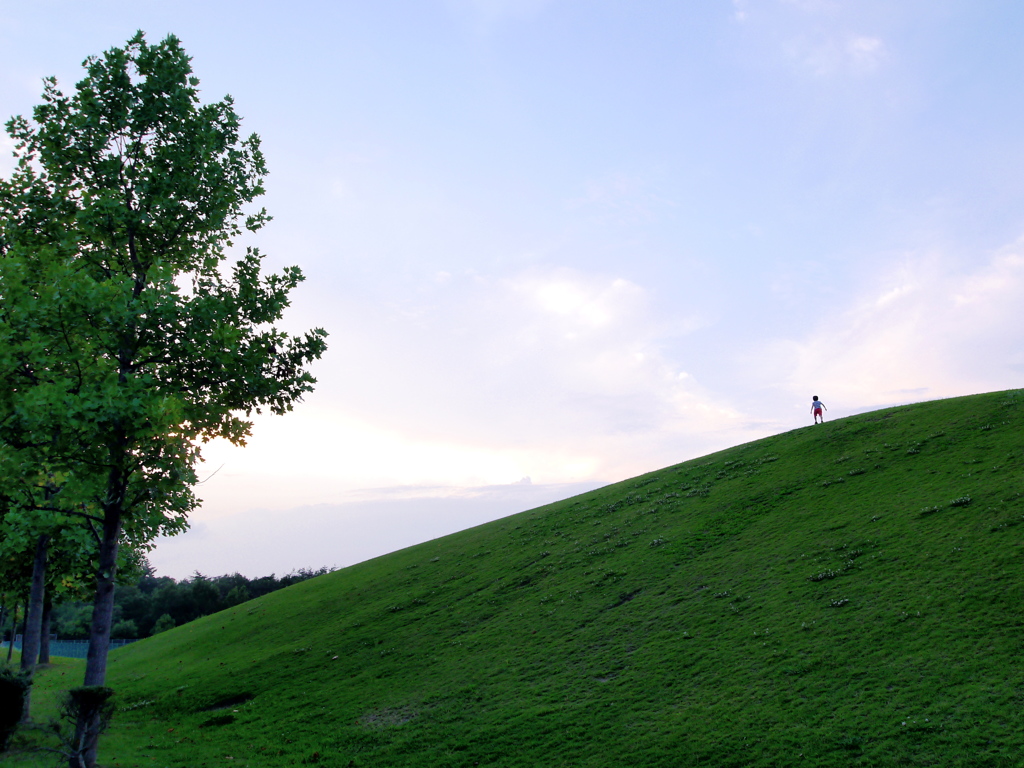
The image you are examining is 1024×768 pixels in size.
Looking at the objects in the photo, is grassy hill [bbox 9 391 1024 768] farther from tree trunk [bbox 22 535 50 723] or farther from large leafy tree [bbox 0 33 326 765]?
large leafy tree [bbox 0 33 326 765]

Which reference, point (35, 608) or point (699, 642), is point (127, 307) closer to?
point (35, 608)

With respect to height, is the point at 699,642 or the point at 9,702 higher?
the point at 9,702

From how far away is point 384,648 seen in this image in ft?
127

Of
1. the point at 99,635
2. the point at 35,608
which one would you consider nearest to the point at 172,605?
the point at 35,608

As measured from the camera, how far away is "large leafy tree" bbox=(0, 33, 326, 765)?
18453mm

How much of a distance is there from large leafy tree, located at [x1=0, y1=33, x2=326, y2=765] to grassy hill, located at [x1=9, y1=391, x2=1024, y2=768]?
46.5 feet

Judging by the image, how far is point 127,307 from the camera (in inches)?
760

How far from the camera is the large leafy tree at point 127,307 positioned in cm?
1845

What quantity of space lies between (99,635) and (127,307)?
10624 millimetres

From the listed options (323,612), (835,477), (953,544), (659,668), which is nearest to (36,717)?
(323,612)

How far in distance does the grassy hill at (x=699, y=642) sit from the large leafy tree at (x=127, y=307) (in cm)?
1417

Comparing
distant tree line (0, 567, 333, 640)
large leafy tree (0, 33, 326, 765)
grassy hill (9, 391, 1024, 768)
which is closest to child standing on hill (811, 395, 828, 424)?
grassy hill (9, 391, 1024, 768)

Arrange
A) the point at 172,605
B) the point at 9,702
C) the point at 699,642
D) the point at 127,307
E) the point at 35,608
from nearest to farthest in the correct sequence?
the point at 127,307 < the point at 9,702 < the point at 699,642 < the point at 35,608 < the point at 172,605

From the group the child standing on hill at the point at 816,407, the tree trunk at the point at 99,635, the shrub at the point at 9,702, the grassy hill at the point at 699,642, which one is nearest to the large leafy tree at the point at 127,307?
the tree trunk at the point at 99,635
